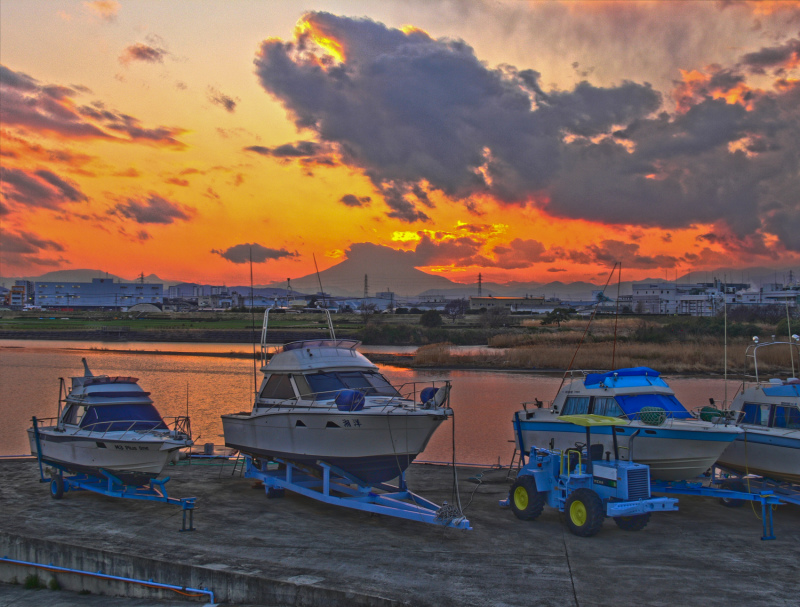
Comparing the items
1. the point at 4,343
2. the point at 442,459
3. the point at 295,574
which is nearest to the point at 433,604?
the point at 295,574

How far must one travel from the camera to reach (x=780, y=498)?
11.2 meters

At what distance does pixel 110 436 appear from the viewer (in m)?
12.4

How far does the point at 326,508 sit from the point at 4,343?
81712mm

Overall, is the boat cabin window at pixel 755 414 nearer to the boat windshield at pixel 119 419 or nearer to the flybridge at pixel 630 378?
the flybridge at pixel 630 378

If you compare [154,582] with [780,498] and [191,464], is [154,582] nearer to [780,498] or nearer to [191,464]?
[191,464]

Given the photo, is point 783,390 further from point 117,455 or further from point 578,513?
point 117,455

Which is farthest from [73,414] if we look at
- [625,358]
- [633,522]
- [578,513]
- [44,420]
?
[625,358]

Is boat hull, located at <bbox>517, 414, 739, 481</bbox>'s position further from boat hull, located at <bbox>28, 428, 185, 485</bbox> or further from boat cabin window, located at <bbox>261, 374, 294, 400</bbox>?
boat hull, located at <bbox>28, 428, 185, 485</bbox>

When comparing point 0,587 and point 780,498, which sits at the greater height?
point 780,498

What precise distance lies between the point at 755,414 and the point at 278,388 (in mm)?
9270

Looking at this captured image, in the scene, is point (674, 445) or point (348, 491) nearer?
point (674, 445)

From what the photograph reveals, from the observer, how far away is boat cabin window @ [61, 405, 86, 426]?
13.4 metres

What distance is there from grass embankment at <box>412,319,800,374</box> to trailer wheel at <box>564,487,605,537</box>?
32.5 m

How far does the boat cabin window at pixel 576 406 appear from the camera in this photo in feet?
44.0
